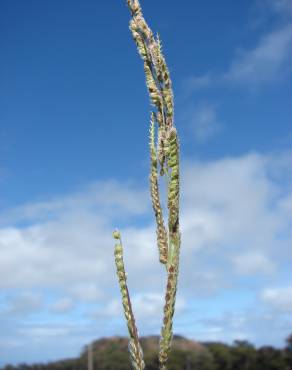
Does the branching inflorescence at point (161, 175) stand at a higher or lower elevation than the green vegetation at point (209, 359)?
lower

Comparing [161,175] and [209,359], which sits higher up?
[209,359]

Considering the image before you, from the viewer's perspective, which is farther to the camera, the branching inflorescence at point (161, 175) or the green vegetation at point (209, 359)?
the green vegetation at point (209, 359)

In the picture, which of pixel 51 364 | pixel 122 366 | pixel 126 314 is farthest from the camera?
pixel 51 364

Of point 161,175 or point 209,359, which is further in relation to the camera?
point 209,359

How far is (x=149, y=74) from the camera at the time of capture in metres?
2.72

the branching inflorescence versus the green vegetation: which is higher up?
the green vegetation

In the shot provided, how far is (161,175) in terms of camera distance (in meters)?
2.71

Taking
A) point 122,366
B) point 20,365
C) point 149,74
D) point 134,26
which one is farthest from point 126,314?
point 20,365

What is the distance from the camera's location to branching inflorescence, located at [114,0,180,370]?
2.47 m

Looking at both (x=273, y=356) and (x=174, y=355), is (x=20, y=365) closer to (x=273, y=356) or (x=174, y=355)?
(x=174, y=355)

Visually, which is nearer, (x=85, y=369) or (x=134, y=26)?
(x=134, y=26)

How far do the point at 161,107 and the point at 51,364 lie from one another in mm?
104440

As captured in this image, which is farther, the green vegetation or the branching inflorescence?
the green vegetation

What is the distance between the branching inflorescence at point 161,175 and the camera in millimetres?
2473
